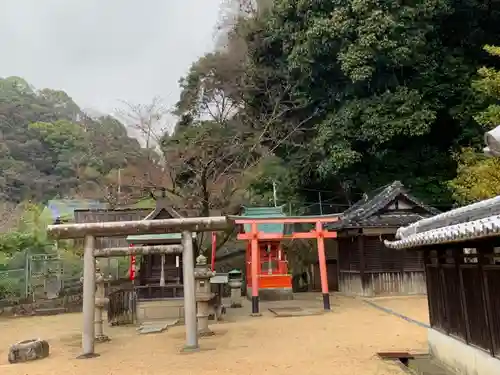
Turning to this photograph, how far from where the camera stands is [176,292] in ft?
52.7

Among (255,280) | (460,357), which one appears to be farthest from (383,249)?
(460,357)

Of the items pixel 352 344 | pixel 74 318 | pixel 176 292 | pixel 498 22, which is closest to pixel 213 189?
pixel 176 292

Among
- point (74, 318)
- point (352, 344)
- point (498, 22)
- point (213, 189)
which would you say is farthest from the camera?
point (498, 22)

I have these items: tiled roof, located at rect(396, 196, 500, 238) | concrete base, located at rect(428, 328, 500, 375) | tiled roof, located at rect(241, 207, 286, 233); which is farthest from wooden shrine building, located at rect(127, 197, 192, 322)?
concrete base, located at rect(428, 328, 500, 375)

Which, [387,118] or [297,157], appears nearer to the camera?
[387,118]

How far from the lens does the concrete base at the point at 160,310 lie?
1559 centimetres

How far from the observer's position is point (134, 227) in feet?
33.2

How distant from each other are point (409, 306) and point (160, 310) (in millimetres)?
8436

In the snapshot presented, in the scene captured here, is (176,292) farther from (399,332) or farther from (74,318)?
(399,332)

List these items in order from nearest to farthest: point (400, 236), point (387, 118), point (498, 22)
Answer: point (400, 236) < point (387, 118) < point (498, 22)

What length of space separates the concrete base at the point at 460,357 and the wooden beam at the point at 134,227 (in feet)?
15.8

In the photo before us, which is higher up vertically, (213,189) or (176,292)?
(213,189)

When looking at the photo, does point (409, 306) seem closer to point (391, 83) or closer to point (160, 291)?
point (160, 291)

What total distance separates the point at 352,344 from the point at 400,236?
255cm
